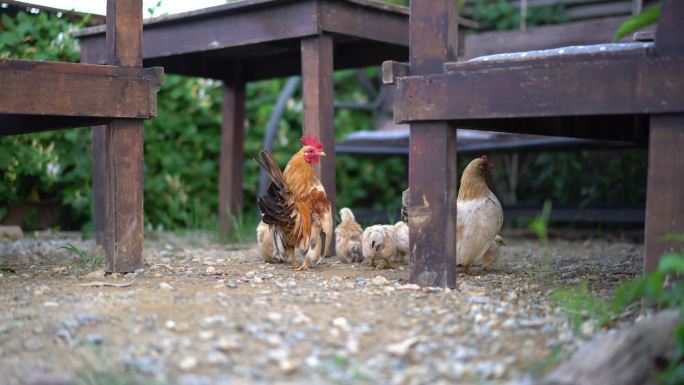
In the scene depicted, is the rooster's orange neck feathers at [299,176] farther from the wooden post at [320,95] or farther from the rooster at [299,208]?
the wooden post at [320,95]

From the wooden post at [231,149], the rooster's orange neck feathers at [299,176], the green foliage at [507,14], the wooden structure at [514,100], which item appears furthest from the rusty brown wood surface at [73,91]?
the green foliage at [507,14]

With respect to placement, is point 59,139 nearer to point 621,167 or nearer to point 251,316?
point 251,316

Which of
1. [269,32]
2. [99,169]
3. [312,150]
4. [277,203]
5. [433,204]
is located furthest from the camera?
[99,169]

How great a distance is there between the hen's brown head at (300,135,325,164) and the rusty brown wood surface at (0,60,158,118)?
0.84 meters

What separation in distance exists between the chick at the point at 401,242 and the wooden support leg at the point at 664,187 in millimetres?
1587

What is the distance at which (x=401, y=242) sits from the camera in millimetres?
4301

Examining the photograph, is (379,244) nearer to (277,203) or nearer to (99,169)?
(277,203)

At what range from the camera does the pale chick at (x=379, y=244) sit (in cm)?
421

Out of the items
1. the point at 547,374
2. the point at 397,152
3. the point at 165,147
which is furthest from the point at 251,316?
the point at 165,147

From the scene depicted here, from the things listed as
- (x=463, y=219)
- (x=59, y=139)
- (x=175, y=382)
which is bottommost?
(x=175, y=382)

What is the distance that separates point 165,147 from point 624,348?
5585mm

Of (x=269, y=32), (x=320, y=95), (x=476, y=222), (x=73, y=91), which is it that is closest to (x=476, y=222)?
(x=476, y=222)

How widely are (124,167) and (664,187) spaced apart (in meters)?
2.37

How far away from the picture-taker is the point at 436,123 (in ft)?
11.2
